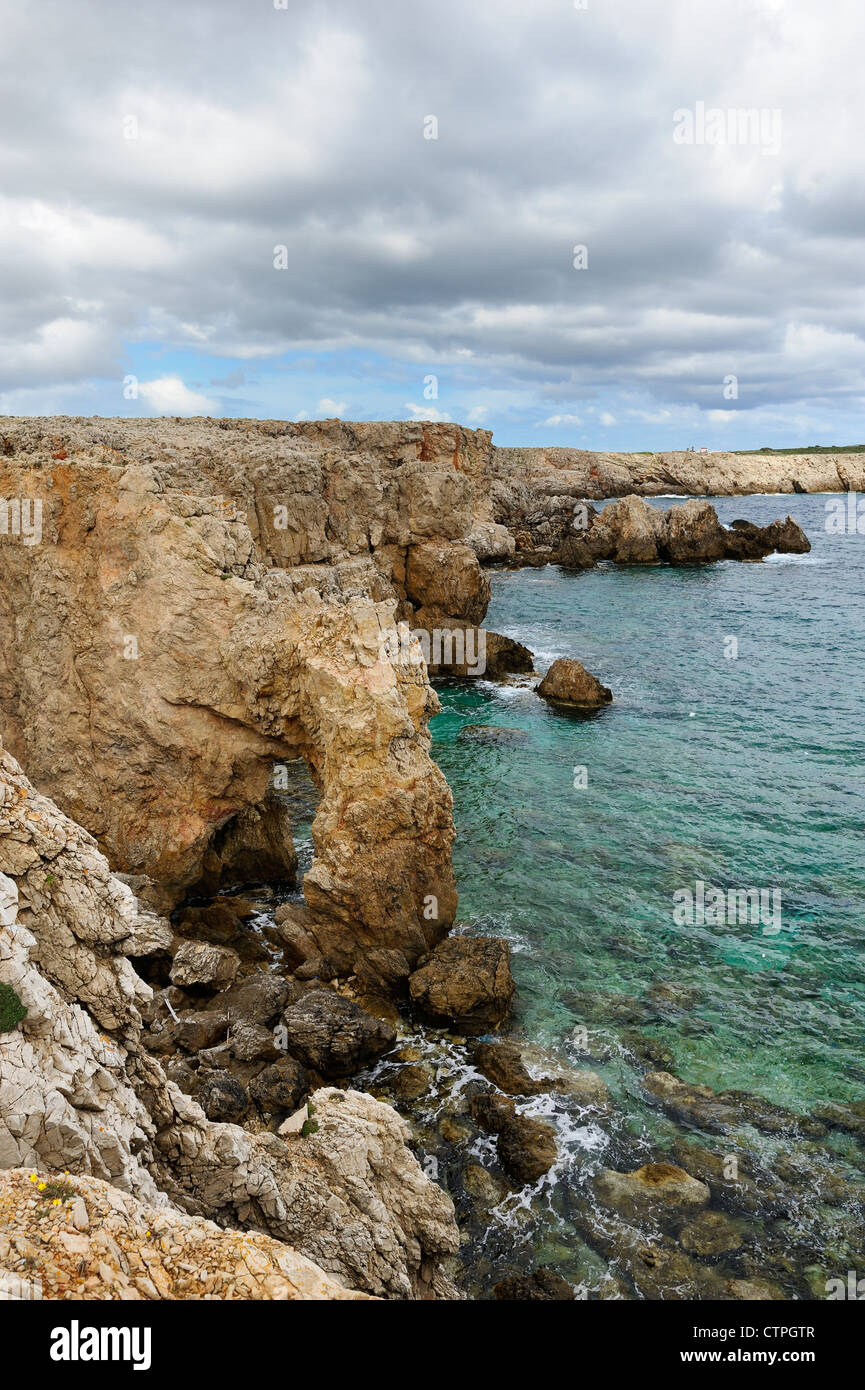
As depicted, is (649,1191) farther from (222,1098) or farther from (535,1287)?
(222,1098)

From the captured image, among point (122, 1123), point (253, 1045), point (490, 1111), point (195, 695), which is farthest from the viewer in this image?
point (195, 695)

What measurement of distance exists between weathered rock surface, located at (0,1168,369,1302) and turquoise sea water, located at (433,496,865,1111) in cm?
1085

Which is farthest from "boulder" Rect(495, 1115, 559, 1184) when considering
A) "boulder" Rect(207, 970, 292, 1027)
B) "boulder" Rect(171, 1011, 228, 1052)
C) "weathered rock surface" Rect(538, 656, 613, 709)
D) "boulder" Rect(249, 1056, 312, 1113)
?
"weathered rock surface" Rect(538, 656, 613, 709)

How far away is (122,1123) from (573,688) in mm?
34170

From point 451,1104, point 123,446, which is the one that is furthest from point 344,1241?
point 123,446

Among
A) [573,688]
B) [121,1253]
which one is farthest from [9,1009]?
[573,688]

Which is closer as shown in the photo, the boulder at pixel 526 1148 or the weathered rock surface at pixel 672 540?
the boulder at pixel 526 1148

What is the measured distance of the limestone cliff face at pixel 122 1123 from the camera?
7.32 m

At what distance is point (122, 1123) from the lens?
805 centimetres

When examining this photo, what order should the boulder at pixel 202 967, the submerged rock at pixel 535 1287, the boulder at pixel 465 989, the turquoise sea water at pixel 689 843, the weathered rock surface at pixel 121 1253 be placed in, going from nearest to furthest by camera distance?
1. the weathered rock surface at pixel 121 1253
2. the submerged rock at pixel 535 1287
3. the boulder at pixel 202 967
4. the boulder at pixel 465 989
5. the turquoise sea water at pixel 689 843

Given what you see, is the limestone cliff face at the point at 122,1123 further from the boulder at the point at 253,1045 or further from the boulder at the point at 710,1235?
the boulder at the point at 710,1235

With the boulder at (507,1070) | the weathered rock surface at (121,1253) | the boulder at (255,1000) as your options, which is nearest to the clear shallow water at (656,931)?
the boulder at (507,1070)

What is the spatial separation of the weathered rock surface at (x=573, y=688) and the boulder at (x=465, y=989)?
23754mm

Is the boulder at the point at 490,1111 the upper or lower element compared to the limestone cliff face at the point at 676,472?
lower
